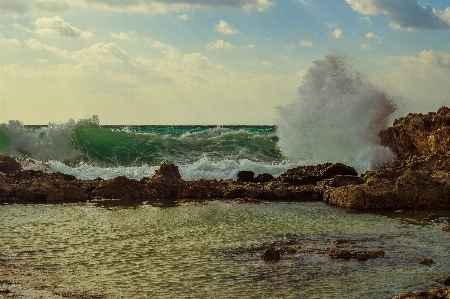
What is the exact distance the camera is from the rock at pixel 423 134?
1396 centimetres

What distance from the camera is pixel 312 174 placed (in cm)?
1455

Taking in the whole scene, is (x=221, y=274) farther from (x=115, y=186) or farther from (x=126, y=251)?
(x=115, y=186)

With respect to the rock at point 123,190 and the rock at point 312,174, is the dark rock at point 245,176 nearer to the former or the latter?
the rock at point 312,174

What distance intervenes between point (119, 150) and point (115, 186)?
1410 centimetres

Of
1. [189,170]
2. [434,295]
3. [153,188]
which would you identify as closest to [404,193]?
[153,188]

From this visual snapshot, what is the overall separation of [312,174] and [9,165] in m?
7.81

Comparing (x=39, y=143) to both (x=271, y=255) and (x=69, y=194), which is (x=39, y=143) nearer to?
(x=69, y=194)

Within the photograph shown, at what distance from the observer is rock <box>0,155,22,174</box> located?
593 inches

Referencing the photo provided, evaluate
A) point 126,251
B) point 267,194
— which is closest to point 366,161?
point 267,194

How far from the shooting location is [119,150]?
27.0 m

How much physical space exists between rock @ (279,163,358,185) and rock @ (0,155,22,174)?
692 cm

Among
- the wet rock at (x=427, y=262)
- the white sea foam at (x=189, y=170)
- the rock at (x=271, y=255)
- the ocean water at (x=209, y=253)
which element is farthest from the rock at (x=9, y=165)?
the wet rock at (x=427, y=262)

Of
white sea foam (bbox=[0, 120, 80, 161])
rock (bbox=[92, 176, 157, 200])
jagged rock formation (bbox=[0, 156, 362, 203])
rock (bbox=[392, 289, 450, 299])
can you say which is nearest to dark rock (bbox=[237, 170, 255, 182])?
jagged rock formation (bbox=[0, 156, 362, 203])

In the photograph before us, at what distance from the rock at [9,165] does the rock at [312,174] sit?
22.7ft
